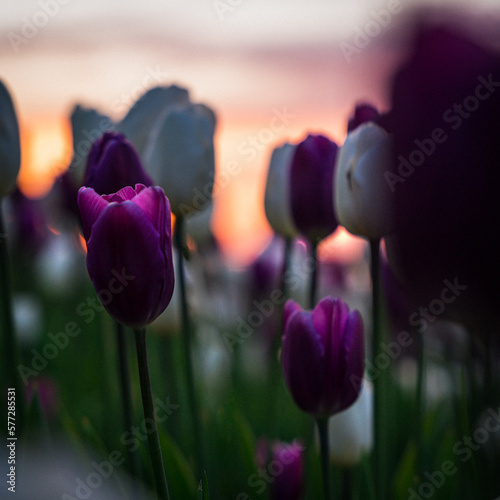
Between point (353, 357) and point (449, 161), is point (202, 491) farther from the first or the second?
point (449, 161)

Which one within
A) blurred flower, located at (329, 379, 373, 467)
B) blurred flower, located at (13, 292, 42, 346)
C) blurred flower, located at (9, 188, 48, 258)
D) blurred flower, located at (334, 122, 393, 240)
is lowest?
blurred flower, located at (13, 292, 42, 346)

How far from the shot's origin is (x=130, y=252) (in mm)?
393

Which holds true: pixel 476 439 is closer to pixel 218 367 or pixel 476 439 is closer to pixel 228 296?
pixel 218 367

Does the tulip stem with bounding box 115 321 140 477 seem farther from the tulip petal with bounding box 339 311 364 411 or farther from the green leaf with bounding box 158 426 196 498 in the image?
the tulip petal with bounding box 339 311 364 411

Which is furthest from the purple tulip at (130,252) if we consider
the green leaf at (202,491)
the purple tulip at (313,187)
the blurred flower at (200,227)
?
the blurred flower at (200,227)

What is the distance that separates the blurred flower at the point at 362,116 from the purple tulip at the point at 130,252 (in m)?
0.23

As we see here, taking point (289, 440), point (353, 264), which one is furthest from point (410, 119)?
point (353, 264)

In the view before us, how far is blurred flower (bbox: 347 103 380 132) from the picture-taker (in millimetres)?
559

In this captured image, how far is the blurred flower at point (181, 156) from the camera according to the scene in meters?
0.56

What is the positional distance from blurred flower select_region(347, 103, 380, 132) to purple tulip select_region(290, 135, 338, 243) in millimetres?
32

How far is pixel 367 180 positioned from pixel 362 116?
0.27 ft

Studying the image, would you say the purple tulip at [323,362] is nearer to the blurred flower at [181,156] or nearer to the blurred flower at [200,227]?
the blurred flower at [181,156]

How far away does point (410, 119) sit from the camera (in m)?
0.35

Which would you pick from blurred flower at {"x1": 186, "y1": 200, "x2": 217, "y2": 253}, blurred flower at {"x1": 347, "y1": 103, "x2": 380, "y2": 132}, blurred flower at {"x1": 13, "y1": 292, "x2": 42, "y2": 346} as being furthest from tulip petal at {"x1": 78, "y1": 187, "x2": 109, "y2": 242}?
blurred flower at {"x1": 13, "y1": 292, "x2": 42, "y2": 346}
